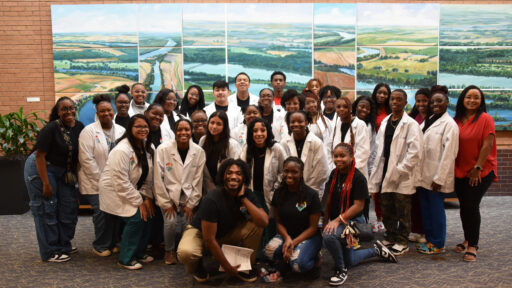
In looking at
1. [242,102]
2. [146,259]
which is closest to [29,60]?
[242,102]

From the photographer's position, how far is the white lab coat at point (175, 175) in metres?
3.40

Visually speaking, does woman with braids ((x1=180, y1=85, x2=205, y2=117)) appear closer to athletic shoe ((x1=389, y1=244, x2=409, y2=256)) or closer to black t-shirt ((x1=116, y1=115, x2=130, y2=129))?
black t-shirt ((x1=116, y1=115, x2=130, y2=129))

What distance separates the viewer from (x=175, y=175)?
11.2 feet

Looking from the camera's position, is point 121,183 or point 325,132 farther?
point 325,132

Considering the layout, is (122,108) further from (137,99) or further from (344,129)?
(344,129)

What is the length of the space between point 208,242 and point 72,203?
62.7 inches

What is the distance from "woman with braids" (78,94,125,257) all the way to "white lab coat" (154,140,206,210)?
64cm

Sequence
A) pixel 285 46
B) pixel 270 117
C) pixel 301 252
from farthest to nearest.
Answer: pixel 285 46 → pixel 270 117 → pixel 301 252

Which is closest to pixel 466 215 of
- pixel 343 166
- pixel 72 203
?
pixel 343 166

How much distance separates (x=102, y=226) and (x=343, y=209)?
2.25 meters

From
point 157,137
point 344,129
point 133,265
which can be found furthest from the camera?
point 344,129

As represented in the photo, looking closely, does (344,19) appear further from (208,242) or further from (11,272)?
(11,272)

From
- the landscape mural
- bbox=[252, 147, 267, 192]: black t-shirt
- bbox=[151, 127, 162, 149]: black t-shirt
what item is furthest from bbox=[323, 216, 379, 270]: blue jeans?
the landscape mural

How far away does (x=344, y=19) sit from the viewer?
6250 millimetres
